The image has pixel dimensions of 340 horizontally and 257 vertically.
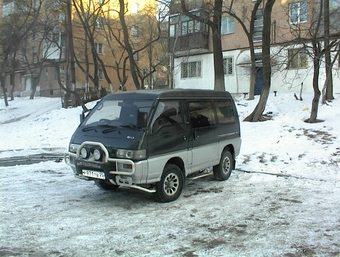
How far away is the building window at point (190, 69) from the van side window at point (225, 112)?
20.3 meters

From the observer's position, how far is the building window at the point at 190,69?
93.5 feet

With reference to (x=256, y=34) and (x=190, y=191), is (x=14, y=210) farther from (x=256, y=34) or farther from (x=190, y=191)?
(x=256, y=34)

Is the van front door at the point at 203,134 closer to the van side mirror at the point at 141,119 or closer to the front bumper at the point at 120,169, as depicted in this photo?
the van side mirror at the point at 141,119

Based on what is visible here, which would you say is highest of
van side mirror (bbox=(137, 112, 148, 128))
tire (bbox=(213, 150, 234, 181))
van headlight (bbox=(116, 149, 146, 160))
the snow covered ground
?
van side mirror (bbox=(137, 112, 148, 128))

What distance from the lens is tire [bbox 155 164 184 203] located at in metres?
6.07

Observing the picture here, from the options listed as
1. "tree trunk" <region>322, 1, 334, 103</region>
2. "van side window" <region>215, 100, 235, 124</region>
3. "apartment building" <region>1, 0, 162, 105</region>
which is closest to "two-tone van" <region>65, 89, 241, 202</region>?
"van side window" <region>215, 100, 235, 124</region>

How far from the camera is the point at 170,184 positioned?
20.6ft

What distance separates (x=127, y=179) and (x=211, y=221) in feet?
4.92

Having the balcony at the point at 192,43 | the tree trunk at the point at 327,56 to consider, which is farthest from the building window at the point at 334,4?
the balcony at the point at 192,43

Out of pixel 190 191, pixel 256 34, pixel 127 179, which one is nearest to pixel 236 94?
pixel 256 34

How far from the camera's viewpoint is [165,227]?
4.94 meters

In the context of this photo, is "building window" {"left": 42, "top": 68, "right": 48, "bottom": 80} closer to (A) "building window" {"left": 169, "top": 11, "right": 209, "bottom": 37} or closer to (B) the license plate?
(A) "building window" {"left": 169, "top": 11, "right": 209, "bottom": 37}

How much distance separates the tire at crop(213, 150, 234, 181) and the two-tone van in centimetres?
31

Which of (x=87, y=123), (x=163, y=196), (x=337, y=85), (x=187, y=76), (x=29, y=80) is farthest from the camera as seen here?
(x=29, y=80)
